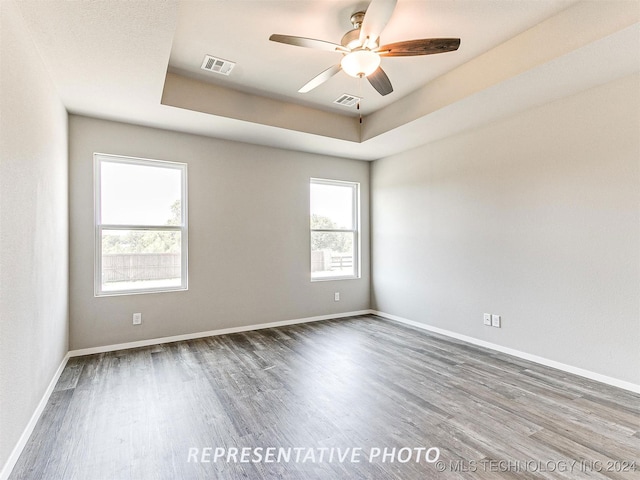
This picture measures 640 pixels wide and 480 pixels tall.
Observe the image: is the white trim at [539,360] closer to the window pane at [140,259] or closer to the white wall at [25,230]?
the window pane at [140,259]

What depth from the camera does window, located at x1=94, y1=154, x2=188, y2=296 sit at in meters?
3.79

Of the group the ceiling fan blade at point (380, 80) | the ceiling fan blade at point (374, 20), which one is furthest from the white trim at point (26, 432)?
the ceiling fan blade at point (380, 80)

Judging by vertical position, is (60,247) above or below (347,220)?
below

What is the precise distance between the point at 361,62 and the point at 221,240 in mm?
2926

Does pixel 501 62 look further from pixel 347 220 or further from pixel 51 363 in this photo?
pixel 51 363

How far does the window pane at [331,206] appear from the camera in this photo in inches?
207

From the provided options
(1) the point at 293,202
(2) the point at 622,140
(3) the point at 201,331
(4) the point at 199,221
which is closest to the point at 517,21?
(2) the point at 622,140

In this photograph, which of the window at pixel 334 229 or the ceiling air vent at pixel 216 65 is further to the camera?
the window at pixel 334 229

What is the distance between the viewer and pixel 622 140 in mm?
2805

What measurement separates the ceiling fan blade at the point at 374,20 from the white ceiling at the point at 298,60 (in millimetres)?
329

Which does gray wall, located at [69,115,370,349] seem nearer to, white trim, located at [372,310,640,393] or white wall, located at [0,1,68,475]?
white wall, located at [0,1,68,475]

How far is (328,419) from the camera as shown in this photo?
2.31m

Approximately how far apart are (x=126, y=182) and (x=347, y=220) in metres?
3.30

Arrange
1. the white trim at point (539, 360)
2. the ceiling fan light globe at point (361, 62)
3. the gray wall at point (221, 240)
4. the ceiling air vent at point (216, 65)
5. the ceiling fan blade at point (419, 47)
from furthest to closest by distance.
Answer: the gray wall at point (221, 240), the ceiling air vent at point (216, 65), the white trim at point (539, 360), the ceiling fan light globe at point (361, 62), the ceiling fan blade at point (419, 47)
